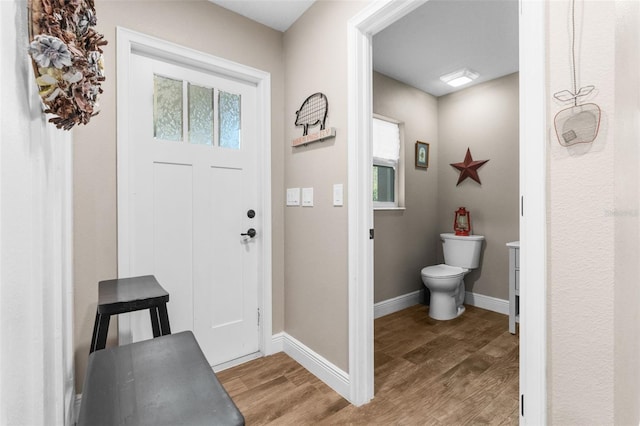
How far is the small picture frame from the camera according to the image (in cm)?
348

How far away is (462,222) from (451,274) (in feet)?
2.46

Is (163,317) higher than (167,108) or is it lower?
lower

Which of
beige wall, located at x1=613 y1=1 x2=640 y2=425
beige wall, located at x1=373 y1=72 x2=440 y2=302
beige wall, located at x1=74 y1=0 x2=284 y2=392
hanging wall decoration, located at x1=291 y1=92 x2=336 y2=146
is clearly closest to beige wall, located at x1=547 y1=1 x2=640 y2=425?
beige wall, located at x1=613 y1=1 x2=640 y2=425

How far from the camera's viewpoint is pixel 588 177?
0.93m

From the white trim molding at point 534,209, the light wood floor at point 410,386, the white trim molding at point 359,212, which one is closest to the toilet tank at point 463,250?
the light wood floor at point 410,386

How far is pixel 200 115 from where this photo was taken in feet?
6.75

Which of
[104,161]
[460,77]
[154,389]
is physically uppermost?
[460,77]

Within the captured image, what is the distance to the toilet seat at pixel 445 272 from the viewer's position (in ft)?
9.54

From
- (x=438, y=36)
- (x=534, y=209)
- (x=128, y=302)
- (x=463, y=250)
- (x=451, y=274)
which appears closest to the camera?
(x=534, y=209)

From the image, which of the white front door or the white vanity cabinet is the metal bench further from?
the white vanity cabinet

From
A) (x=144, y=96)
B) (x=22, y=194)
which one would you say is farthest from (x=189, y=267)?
(x=22, y=194)

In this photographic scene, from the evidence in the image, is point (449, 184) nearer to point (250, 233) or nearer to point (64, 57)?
point (250, 233)

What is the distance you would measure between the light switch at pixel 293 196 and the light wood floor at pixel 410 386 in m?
1.14

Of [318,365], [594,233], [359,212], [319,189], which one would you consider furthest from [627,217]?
[318,365]
